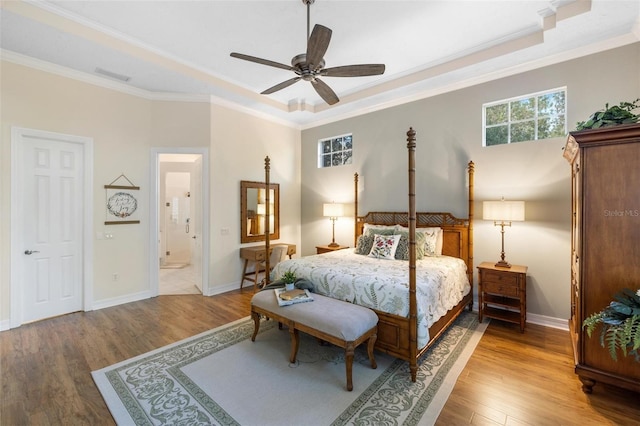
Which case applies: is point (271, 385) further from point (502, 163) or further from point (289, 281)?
point (502, 163)

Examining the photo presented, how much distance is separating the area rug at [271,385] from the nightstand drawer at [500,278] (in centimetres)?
81

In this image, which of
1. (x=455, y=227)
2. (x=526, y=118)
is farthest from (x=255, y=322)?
(x=526, y=118)

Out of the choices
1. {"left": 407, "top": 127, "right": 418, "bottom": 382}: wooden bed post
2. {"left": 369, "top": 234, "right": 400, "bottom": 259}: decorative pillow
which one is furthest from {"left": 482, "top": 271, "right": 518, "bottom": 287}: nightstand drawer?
{"left": 407, "top": 127, "right": 418, "bottom": 382}: wooden bed post

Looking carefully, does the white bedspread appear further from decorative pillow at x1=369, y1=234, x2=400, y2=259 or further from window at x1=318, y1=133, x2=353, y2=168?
window at x1=318, y1=133, x2=353, y2=168

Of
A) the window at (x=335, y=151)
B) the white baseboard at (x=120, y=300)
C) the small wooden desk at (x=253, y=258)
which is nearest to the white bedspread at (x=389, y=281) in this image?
the small wooden desk at (x=253, y=258)

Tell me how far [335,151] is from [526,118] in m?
3.25

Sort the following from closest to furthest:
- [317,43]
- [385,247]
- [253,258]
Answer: [317,43] → [385,247] → [253,258]

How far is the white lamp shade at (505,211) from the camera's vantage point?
3291 mm

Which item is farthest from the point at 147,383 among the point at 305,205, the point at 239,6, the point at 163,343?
the point at 305,205

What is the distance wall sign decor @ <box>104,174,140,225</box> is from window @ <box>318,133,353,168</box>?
3504 millimetres

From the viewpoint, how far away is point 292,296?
2.79 meters

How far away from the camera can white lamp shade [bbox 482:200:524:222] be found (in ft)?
10.8

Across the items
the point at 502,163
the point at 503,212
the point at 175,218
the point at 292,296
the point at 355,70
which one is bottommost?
the point at 292,296

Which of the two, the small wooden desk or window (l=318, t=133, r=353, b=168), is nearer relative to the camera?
the small wooden desk
